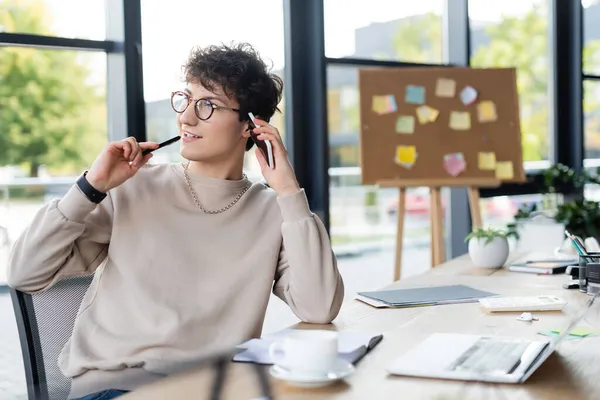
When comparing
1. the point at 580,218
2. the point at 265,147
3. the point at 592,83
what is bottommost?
the point at 580,218

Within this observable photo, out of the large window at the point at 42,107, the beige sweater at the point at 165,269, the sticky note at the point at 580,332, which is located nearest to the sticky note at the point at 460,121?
the large window at the point at 42,107

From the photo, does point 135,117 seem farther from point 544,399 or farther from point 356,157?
point 544,399

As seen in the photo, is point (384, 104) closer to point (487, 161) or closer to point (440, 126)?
point (440, 126)

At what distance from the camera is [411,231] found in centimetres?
440

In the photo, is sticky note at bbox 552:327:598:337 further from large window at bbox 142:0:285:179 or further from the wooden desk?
large window at bbox 142:0:285:179

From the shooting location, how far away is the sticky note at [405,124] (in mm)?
3670

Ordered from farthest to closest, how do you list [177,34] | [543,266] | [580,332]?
[177,34] → [543,266] → [580,332]

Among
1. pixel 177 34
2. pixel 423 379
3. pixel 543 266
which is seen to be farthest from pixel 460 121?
pixel 423 379

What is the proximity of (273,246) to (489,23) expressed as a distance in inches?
129

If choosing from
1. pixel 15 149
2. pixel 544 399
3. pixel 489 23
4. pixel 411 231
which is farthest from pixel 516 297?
pixel 489 23

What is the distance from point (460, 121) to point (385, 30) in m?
0.69

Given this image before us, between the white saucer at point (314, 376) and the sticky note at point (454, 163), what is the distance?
2.65m

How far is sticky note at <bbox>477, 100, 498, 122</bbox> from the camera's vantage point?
383cm

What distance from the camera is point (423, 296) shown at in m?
1.89
